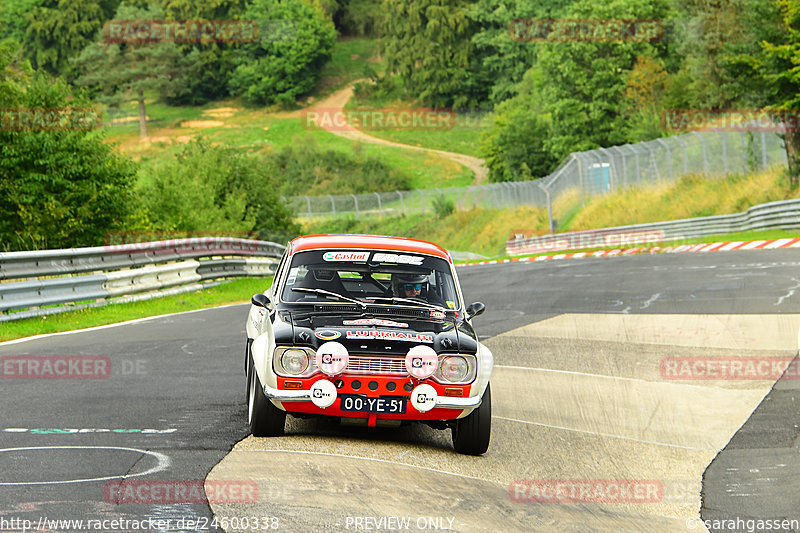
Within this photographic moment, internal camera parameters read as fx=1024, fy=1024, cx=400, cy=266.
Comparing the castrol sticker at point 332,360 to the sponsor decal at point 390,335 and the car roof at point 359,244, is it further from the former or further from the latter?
the car roof at point 359,244

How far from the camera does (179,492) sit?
5738 millimetres

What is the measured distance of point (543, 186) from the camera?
176ft

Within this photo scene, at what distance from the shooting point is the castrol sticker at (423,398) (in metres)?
7.16

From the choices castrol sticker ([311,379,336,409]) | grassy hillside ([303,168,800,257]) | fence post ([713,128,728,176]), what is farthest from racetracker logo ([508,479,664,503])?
fence post ([713,128,728,176])

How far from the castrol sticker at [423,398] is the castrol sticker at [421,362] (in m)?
0.08

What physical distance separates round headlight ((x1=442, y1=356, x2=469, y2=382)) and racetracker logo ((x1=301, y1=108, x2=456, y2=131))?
4482 inches

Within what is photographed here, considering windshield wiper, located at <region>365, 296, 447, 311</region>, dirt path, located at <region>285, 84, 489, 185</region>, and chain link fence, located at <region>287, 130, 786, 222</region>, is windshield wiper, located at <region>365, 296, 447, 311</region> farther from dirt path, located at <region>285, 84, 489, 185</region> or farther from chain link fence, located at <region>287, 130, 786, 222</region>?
dirt path, located at <region>285, 84, 489, 185</region>

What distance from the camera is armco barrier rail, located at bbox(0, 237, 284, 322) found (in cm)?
1484

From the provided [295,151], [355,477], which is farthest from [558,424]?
[295,151]

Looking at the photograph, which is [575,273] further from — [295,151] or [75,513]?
[295,151]

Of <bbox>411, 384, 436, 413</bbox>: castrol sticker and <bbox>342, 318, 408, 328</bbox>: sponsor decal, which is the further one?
<bbox>342, 318, 408, 328</bbox>: sponsor decal

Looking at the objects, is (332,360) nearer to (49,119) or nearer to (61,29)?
(49,119)

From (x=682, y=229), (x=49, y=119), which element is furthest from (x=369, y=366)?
(x=682, y=229)

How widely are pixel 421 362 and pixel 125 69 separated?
11939 cm
